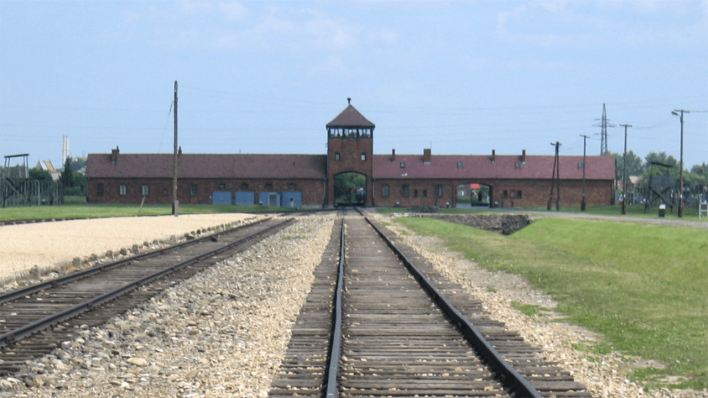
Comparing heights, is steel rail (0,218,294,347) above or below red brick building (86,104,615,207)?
below

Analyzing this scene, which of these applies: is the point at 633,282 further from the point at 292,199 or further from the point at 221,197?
the point at 221,197

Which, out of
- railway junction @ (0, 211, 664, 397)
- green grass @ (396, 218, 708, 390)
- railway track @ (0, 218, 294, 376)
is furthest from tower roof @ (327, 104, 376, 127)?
railway junction @ (0, 211, 664, 397)

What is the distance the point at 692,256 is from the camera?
61.1ft

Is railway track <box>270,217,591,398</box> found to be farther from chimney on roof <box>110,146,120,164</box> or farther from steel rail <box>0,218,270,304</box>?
chimney on roof <box>110,146,120,164</box>

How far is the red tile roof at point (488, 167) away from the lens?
82.9 m

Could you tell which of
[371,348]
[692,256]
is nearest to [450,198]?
[692,256]

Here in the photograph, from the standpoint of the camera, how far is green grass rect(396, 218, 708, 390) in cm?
851

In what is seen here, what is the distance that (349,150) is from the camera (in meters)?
80.6

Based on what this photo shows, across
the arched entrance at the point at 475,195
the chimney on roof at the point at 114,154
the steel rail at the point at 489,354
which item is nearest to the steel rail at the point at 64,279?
the steel rail at the point at 489,354

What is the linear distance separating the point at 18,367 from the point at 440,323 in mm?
5400

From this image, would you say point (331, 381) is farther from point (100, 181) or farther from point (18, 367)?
point (100, 181)

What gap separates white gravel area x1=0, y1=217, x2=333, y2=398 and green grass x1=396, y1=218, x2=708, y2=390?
4.34m

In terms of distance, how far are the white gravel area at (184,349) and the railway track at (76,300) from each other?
1.03 ft

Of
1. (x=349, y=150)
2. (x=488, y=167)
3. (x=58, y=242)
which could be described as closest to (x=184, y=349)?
(x=58, y=242)
